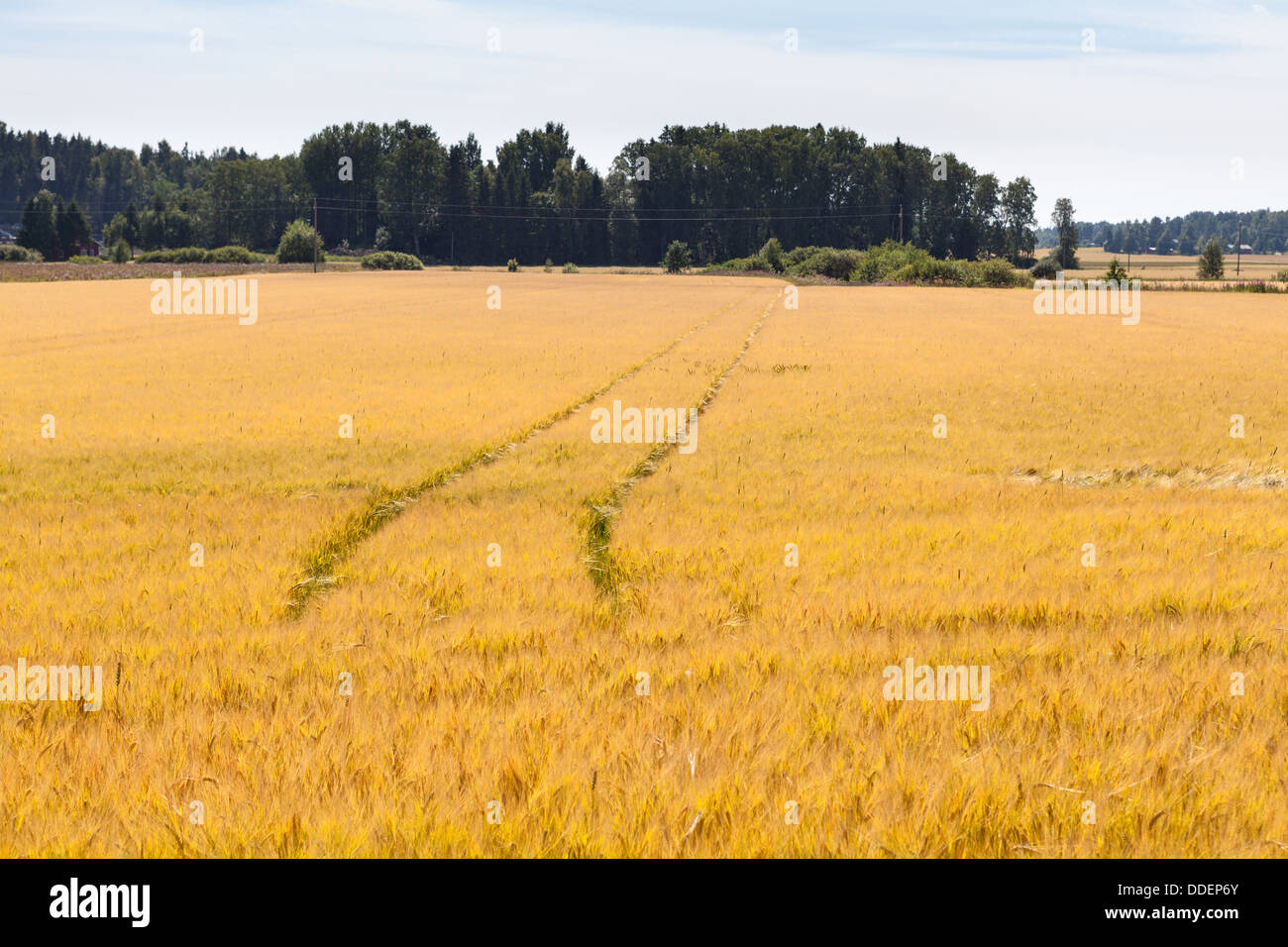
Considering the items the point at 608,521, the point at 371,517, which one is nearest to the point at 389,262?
the point at 371,517

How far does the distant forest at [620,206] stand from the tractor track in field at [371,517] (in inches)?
6632

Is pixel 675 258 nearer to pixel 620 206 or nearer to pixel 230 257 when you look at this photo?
→ pixel 620 206

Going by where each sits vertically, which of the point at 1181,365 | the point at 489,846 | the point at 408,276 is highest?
the point at 408,276

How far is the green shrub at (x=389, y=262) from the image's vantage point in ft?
477

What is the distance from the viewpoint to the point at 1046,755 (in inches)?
202

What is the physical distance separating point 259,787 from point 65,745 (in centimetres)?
132

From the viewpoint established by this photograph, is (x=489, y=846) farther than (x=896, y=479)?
No

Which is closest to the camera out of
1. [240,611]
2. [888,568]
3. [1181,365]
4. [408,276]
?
[240,611]

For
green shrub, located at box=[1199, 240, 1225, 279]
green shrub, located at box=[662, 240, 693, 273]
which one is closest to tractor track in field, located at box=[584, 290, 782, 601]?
green shrub, located at box=[662, 240, 693, 273]

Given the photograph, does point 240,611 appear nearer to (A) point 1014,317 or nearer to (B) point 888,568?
(B) point 888,568

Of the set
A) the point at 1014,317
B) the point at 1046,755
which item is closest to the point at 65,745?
the point at 1046,755

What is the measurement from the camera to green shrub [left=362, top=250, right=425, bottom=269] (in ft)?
477

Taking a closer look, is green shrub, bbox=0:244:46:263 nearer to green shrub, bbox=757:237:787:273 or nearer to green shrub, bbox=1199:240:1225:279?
green shrub, bbox=757:237:787:273

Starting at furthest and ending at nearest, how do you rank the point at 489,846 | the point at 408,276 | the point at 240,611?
the point at 408,276 → the point at 240,611 → the point at 489,846
